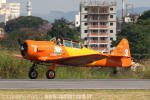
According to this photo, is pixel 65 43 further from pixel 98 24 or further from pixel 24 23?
pixel 24 23

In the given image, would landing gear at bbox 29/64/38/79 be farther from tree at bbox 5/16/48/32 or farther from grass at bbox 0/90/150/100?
tree at bbox 5/16/48/32

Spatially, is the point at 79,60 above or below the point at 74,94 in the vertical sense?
above

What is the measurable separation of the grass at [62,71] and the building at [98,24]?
111m

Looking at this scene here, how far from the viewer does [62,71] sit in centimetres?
2398

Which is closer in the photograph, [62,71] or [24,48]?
[24,48]

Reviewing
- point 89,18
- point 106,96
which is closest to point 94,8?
point 89,18

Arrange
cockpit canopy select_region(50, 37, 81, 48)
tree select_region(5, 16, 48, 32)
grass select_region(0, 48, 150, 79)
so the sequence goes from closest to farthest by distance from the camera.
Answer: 1. cockpit canopy select_region(50, 37, 81, 48)
2. grass select_region(0, 48, 150, 79)
3. tree select_region(5, 16, 48, 32)

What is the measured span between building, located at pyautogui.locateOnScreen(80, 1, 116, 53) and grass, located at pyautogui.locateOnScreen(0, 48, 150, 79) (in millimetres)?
111025

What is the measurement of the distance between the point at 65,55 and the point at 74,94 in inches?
318

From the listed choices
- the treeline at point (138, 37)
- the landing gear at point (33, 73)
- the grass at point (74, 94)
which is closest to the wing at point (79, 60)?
the landing gear at point (33, 73)

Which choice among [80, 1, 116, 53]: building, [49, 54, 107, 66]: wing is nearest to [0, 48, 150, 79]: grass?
[49, 54, 107, 66]: wing

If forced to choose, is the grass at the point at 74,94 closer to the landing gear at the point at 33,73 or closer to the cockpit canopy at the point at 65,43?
the landing gear at the point at 33,73

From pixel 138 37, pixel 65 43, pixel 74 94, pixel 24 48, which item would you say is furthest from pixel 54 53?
pixel 138 37

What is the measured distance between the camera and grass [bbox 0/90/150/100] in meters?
13.1
